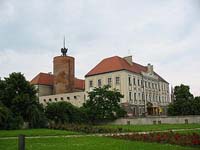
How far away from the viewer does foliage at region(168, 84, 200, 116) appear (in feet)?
178

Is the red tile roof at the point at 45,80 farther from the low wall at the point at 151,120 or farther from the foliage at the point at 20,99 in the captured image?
the foliage at the point at 20,99

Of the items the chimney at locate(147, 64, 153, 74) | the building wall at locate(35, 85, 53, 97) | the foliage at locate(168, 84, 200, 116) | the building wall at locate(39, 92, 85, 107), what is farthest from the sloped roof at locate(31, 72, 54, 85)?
the foliage at locate(168, 84, 200, 116)

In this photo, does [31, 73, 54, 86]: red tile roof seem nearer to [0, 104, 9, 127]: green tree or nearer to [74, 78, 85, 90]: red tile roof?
[74, 78, 85, 90]: red tile roof

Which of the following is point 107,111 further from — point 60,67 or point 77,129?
point 60,67

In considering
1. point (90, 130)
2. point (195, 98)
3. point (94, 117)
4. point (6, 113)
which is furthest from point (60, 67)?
point (90, 130)

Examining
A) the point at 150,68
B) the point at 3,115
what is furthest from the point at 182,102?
the point at 3,115

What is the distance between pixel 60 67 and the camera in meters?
76.6

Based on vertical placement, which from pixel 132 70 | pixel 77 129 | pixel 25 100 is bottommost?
pixel 77 129

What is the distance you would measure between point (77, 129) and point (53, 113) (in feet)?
43.4

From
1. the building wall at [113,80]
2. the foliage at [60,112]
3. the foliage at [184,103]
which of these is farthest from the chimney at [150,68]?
the foliage at [60,112]

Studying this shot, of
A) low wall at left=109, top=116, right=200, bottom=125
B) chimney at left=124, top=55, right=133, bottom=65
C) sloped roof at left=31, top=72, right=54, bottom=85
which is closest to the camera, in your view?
low wall at left=109, top=116, right=200, bottom=125

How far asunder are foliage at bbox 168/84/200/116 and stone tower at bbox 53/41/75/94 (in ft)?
90.8

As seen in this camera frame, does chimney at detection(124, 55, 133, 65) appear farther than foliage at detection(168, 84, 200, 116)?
Yes

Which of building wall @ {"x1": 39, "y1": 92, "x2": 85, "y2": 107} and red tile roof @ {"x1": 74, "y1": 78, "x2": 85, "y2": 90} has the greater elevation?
red tile roof @ {"x1": 74, "y1": 78, "x2": 85, "y2": 90}
